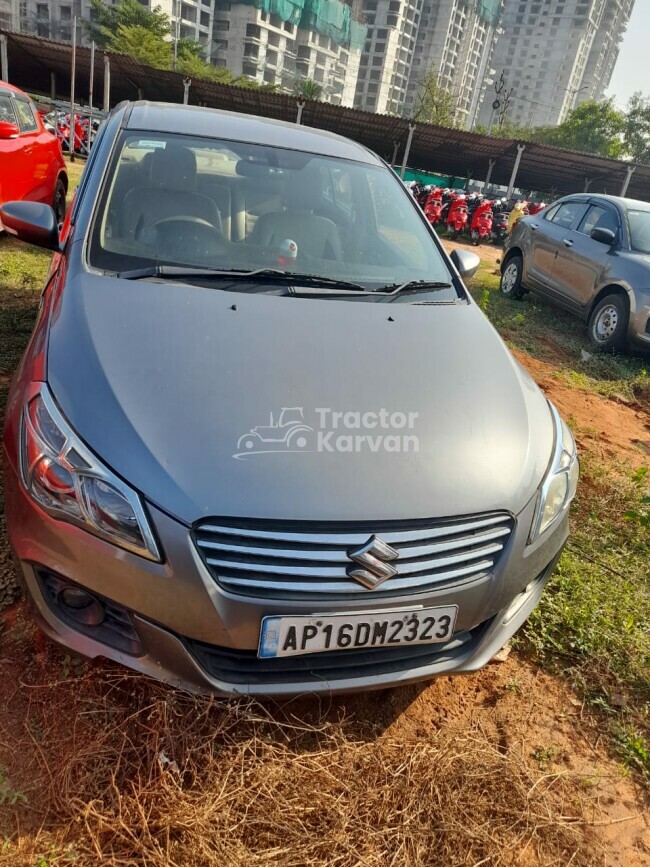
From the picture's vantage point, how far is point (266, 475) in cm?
155

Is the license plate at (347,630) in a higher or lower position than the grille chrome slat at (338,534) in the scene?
lower

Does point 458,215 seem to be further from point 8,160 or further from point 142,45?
point 142,45

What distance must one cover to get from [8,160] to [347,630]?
19.4ft

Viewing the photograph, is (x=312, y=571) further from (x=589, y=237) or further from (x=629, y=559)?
(x=589, y=237)

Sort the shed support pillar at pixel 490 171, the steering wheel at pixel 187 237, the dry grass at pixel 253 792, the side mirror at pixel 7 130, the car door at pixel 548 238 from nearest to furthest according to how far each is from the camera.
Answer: the dry grass at pixel 253 792 < the steering wheel at pixel 187 237 < the side mirror at pixel 7 130 < the car door at pixel 548 238 < the shed support pillar at pixel 490 171

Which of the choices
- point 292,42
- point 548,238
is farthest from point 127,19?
point 548,238

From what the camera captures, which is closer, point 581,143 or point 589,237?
point 589,237

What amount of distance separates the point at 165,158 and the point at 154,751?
2.31 meters

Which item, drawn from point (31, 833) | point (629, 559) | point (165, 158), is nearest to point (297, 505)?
point (31, 833)

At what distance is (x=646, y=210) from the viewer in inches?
274

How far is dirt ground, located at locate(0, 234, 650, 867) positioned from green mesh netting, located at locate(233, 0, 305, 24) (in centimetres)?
9483

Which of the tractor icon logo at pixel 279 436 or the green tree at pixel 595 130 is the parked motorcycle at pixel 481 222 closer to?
the tractor icon logo at pixel 279 436

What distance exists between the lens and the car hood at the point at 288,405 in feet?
5.08

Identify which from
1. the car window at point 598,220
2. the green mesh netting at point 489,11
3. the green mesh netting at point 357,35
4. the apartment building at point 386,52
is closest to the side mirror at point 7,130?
the car window at point 598,220
